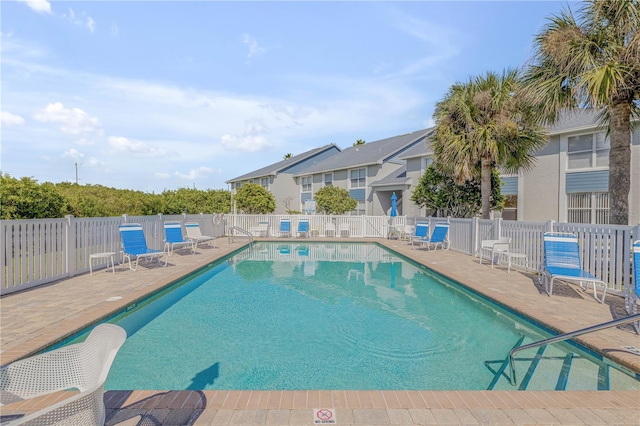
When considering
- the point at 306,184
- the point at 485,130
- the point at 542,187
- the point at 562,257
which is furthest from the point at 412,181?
the point at 562,257

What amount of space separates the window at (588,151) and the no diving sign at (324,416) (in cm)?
1788

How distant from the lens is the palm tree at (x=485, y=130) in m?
13.0

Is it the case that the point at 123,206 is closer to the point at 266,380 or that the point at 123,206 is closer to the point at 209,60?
the point at 209,60

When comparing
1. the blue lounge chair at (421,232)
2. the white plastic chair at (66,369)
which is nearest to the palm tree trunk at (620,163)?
the blue lounge chair at (421,232)

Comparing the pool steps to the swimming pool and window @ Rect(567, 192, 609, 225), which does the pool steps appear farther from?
window @ Rect(567, 192, 609, 225)

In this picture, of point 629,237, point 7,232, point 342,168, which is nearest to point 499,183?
point 629,237

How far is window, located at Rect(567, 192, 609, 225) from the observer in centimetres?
1509

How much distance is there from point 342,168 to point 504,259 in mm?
19347

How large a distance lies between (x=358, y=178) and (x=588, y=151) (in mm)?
15547

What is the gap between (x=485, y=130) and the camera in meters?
13.1

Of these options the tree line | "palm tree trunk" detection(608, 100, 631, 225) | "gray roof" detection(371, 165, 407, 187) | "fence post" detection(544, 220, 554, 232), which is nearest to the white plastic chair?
"fence post" detection(544, 220, 554, 232)

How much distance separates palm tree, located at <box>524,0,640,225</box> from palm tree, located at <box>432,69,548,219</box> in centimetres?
402

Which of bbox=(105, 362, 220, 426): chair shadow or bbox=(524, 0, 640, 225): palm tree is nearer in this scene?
bbox=(105, 362, 220, 426): chair shadow

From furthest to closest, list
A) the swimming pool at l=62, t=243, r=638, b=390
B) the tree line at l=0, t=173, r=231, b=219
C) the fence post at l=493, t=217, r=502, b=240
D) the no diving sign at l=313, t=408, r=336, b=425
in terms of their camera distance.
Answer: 1. the fence post at l=493, t=217, r=502, b=240
2. the tree line at l=0, t=173, r=231, b=219
3. the swimming pool at l=62, t=243, r=638, b=390
4. the no diving sign at l=313, t=408, r=336, b=425
